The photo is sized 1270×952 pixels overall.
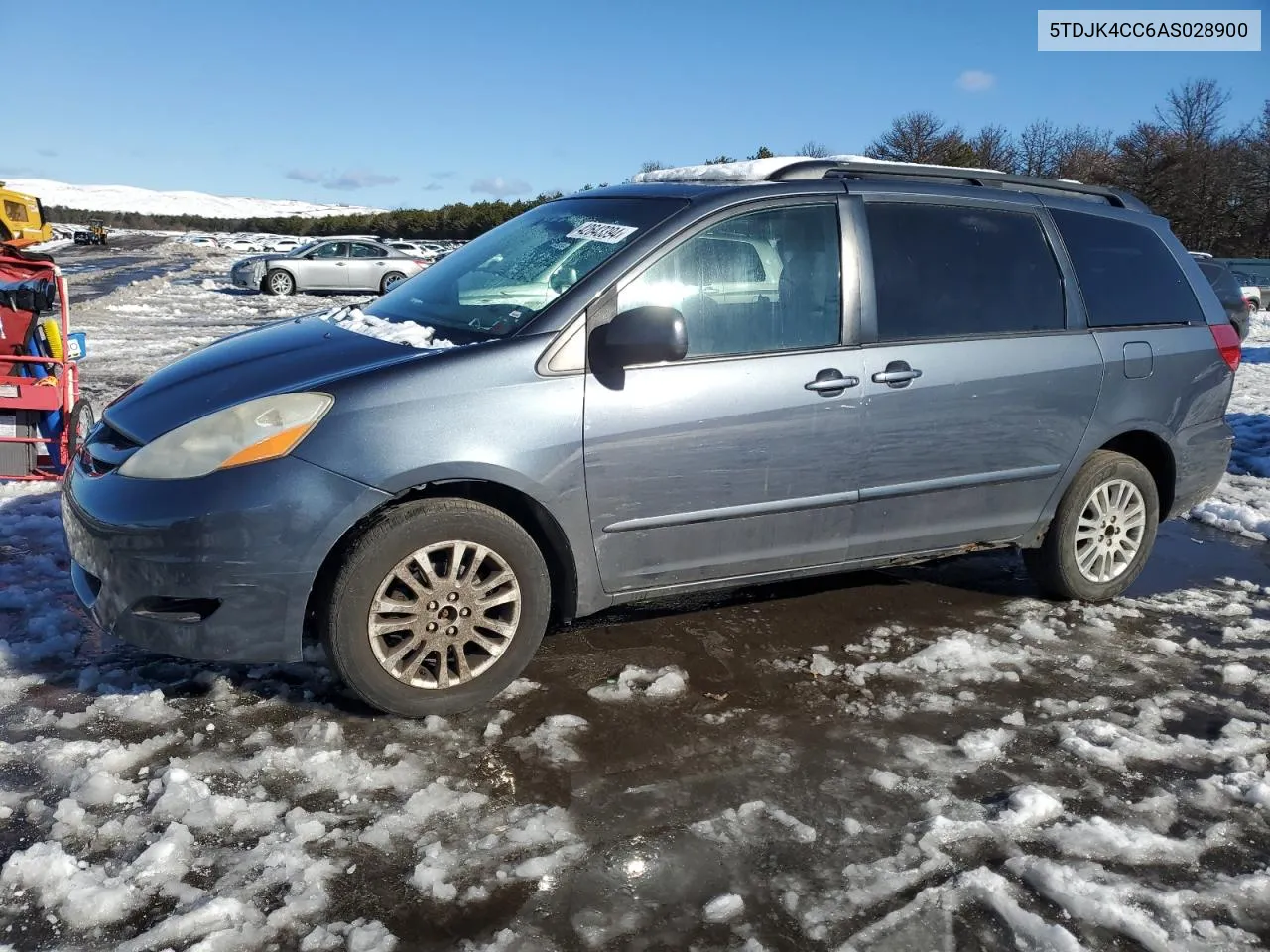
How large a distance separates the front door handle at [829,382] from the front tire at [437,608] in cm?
121

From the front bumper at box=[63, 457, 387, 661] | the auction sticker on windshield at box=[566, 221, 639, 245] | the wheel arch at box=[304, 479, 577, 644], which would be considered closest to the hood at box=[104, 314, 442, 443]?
the front bumper at box=[63, 457, 387, 661]

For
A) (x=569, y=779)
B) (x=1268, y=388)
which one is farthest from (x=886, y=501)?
(x=1268, y=388)

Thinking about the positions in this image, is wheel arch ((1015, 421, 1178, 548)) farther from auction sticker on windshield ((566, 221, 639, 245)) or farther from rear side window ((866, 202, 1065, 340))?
auction sticker on windshield ((566, 221, 639, 245))

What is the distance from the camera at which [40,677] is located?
3.68 metres

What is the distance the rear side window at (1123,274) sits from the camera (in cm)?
468

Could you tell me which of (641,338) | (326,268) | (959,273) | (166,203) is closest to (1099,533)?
(959,273)

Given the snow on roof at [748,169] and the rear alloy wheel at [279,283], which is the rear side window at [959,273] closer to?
the snow on roof at [748,169]

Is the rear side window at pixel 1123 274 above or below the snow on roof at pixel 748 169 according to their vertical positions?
below

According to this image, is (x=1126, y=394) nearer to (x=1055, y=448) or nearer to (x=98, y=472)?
(x=1055, y=448)

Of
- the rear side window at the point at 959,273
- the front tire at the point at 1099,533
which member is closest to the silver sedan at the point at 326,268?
the rear side window at the point at 959,273

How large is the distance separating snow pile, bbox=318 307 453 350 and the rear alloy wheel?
2166 cm

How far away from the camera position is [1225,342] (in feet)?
16.4

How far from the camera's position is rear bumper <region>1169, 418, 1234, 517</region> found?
195 inches

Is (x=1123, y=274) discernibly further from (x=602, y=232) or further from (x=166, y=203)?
(x=166, y=203)
